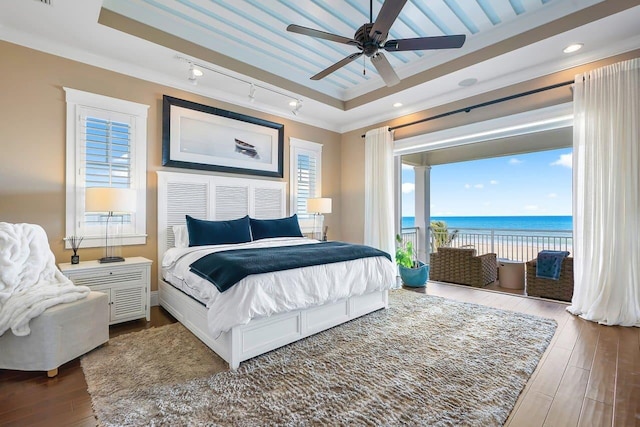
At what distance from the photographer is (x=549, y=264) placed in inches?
152

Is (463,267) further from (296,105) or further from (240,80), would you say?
(240,80)

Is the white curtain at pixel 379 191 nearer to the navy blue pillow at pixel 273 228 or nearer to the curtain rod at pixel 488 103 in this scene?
the curtain rod at pixel 488 103

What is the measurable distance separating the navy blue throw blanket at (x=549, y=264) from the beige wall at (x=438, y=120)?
1958 mm

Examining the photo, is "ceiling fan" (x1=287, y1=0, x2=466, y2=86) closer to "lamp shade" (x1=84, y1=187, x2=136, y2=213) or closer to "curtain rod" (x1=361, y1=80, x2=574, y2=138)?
"curtain rod" (x1=361, y1=80, x2=574, y2=138)

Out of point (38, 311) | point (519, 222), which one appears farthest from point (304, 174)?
point (519, 222)

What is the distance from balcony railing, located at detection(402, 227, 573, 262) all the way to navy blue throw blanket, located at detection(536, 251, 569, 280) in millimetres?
1217

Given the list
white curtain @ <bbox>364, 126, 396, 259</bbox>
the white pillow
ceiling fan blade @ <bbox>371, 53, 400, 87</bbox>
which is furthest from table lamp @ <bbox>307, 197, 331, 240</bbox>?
ceiling fan blade @ <bbox>371, 53, 400, 87</bbox>

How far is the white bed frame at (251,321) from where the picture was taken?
7.51 ft

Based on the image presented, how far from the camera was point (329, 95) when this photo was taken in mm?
4855

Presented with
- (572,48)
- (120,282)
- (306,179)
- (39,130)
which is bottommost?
(120,282)

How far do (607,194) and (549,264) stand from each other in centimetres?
119

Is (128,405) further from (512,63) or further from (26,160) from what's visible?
(512,63)

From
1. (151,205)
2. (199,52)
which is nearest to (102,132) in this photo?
(151,205)

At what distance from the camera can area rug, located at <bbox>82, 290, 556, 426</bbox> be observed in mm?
1627
